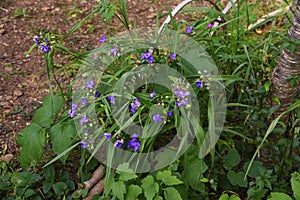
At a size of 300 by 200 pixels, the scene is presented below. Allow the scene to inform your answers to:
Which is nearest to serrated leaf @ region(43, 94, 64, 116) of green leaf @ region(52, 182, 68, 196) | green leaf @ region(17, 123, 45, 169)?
green leaf @ region(17, 123, 45, 169)

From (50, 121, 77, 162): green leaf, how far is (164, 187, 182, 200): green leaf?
1.48 ft

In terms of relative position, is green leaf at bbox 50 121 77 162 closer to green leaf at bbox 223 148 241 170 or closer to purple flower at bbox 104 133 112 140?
purple flower at bbox 104 133 112 140

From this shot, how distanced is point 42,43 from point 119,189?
642 mm

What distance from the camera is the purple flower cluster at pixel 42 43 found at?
1.81m

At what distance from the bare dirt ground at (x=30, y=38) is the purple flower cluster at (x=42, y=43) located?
2.48 feet

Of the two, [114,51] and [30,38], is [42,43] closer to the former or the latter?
[114,51]

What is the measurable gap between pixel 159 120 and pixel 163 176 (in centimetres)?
22

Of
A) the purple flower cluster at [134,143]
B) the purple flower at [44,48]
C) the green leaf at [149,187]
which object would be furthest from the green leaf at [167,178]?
the purple flower at [44,48]

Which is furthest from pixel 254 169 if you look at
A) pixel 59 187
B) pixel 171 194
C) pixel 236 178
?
pixel 59 187

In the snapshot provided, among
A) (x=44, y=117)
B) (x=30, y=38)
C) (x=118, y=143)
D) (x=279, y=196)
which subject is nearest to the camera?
(x=279, y=196)

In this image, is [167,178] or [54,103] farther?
[54,103]

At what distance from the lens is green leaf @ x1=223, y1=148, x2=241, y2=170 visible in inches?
78.2

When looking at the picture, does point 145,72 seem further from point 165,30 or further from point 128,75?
point 165,30

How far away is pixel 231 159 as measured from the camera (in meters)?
2.00
